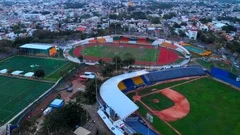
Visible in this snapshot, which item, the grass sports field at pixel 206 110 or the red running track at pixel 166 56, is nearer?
the grass sports field at pixel 206 110

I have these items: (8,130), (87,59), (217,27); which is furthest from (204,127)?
(217,27)

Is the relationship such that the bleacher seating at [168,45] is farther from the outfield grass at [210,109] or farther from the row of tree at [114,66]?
the row of tree at [114,66]

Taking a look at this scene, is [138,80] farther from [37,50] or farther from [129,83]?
[37,50]

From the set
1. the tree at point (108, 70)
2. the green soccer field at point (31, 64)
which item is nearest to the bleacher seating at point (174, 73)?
the tree at point (108, 70)

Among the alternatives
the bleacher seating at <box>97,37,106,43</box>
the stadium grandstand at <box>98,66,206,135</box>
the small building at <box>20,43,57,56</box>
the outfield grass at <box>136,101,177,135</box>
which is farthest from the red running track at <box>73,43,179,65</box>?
the outfield grass at <box>136,101,177,135</box>

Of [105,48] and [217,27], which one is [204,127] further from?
[217,27]

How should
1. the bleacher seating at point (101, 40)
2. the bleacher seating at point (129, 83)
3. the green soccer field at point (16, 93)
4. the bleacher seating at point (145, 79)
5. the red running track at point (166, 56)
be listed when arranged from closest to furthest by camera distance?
the green soccer field at point (16, 93) → the bleacher seating at point (129, 83) → the bleacher seating at point (145, 79) → the red running track at point (166, 56) → the bleacher seating at point (101, 40)

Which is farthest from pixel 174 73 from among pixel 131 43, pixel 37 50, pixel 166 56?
pixel 37 50
